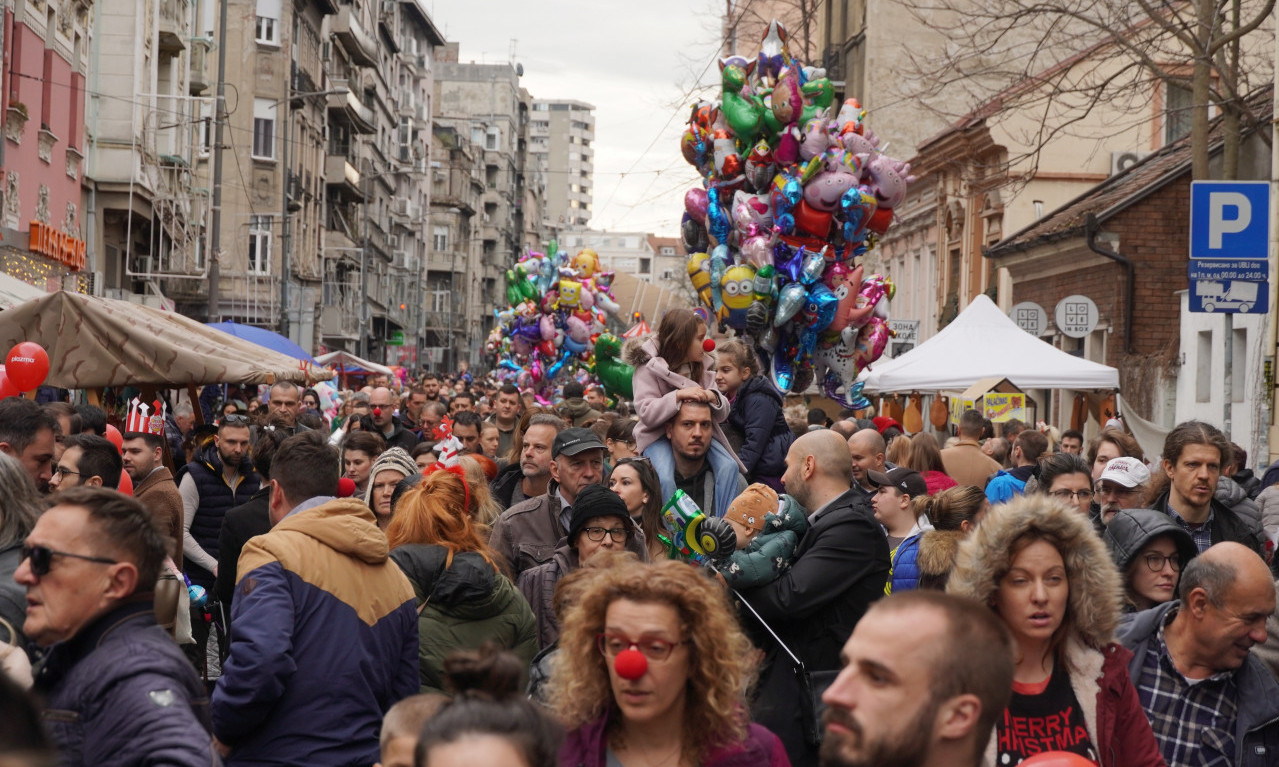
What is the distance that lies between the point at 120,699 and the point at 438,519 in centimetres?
235

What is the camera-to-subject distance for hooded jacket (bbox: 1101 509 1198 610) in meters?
5.97

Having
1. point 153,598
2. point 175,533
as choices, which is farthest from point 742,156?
point 153,598

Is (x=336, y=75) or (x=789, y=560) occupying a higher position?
(x=336, y=75)

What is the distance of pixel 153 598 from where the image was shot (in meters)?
4.05

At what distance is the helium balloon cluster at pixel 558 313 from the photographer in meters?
30.5

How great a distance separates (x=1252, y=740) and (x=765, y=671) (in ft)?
5.13

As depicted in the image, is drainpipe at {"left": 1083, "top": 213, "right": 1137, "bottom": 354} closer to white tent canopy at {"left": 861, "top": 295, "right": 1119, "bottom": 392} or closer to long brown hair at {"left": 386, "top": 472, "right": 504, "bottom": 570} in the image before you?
white tent canopy at {"left": 861, "top": 295, "right": 1119, "bottom": 392}

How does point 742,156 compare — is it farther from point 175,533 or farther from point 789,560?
point 789,560

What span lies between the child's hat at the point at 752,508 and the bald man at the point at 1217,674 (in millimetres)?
1316

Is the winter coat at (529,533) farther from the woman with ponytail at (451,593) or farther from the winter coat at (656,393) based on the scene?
the woman with ponytail at (451,593)

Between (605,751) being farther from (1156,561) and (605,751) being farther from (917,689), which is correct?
(1156,561)

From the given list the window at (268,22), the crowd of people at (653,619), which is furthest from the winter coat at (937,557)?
the window at (268,22)

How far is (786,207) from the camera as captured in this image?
1311cm

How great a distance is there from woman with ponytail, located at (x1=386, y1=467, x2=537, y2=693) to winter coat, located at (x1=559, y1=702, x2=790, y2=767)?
1655 millimetres
